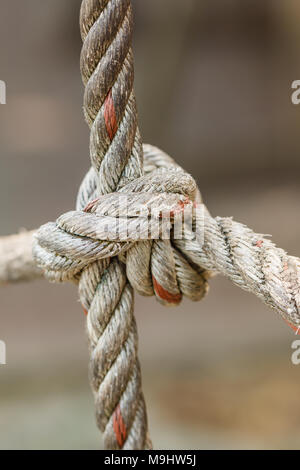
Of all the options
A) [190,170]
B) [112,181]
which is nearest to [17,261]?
[112,181]

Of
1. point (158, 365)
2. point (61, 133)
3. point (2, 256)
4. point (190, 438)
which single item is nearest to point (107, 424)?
point (2, 256)

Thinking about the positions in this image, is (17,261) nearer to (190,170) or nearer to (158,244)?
(158,244)

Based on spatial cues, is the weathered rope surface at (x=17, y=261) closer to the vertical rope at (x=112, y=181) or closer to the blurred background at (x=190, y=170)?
the vertical rope at (x=112, y=181)

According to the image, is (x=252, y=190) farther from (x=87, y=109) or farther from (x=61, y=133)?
(x=87, y=109)

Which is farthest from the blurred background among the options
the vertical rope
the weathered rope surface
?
the vertical rope

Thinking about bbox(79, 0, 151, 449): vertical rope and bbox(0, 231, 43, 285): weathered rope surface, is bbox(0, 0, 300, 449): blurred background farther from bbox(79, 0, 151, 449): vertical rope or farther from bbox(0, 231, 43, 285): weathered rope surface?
bbox(79, 0, 151, 449): vertical rope

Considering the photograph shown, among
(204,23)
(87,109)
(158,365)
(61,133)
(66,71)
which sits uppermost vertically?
(204,23)
